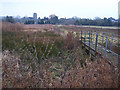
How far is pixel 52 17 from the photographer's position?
872 inches

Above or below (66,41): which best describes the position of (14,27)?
above

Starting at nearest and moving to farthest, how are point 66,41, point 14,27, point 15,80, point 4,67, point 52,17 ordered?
Answer: point 15,80 < point 4,67 < point 66,41 < point 14,27 < point 52,17

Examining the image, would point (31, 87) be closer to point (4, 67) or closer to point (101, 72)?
point (4, 67)

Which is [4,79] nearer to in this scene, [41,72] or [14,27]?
[41,72]

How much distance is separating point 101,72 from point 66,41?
6.31 meters

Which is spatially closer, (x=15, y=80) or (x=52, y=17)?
(x=15, y=80)

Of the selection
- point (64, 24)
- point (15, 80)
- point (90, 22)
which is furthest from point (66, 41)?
point (90, 22)

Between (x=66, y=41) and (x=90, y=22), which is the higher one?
(x=90, y=22)

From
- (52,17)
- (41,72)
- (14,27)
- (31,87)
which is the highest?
(52,17)

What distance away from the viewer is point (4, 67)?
3713mm

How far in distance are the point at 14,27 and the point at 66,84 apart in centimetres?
1301

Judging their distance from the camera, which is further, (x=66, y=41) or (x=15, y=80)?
(x=66, y=41)

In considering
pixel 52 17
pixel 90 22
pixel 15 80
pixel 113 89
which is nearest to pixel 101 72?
pixel 113 89

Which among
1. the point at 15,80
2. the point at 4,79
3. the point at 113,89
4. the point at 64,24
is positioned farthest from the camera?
the point at 64,24
